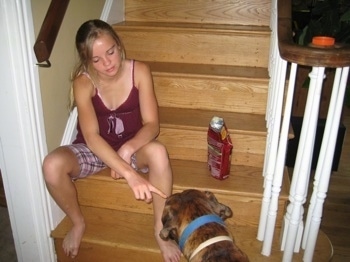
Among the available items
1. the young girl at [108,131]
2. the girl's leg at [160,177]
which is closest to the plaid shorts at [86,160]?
the young girl at [108,131]

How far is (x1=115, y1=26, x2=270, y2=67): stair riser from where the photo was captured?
2.06 metres

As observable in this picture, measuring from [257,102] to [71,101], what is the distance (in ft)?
3.33

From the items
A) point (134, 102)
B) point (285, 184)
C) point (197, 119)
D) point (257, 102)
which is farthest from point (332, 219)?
point (134, 102)

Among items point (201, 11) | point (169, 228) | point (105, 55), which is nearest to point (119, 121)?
point (105, 55)

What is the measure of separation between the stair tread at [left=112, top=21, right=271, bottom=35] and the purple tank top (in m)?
0.68

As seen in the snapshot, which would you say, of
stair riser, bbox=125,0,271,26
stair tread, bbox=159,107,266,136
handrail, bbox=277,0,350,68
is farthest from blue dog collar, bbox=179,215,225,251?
stair riser, bbox=125,0,271,26

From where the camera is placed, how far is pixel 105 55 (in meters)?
1.43

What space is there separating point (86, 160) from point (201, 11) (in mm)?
1366

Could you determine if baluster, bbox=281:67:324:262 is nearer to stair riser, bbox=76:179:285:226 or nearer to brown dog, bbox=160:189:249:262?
stair riser, bbox=76:179:285:226

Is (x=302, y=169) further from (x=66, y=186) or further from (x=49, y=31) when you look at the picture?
(x=49, y=31)

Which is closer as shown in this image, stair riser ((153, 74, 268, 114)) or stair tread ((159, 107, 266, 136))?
stair tread ((159, 107, 266, 136))

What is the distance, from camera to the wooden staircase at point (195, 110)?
5.23 feet

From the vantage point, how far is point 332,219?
85.6 inches

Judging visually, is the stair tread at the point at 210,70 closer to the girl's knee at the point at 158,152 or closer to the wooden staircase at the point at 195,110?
the wooden staircase at the point at 195,110
